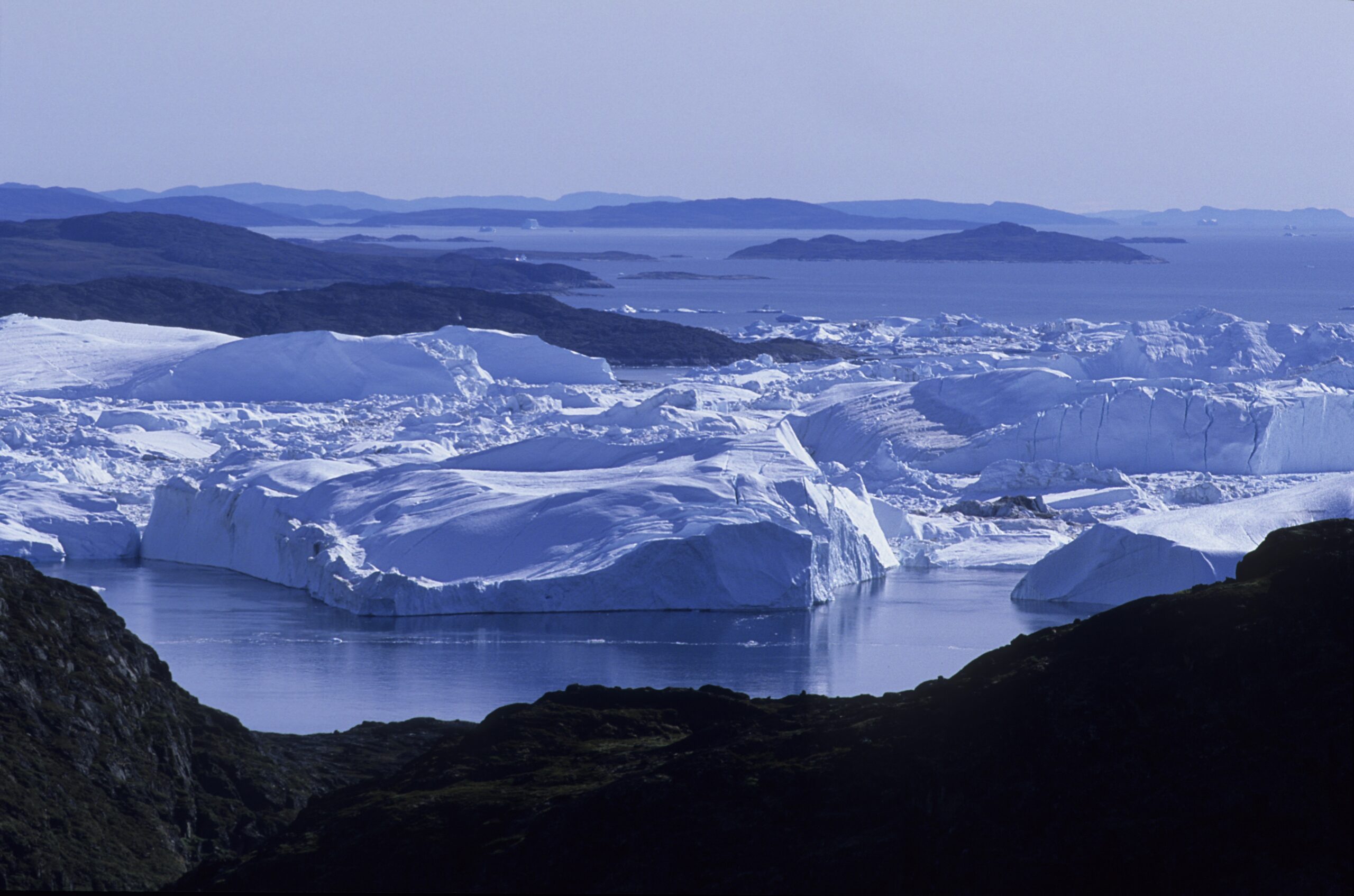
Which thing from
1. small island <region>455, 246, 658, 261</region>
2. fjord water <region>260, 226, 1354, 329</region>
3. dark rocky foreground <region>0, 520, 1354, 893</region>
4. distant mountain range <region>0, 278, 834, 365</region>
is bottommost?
dark rocky foreground <region>0, 520, 1354, 893</region>

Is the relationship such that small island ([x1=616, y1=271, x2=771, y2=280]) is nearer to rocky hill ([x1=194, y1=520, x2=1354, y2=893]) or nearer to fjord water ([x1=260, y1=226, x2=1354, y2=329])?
fjord water ([x1=260, y1=226, x2=1354, y2=329])

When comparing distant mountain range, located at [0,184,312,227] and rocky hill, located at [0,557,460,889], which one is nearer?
rocky hill, located at [0,557,460,889]

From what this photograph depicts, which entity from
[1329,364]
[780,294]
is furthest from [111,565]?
[780,294]

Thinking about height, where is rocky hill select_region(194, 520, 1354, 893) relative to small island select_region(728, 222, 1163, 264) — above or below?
below

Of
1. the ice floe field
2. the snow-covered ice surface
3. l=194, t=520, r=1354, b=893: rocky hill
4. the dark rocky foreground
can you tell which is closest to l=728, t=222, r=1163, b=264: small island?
the snow-covered ice surface

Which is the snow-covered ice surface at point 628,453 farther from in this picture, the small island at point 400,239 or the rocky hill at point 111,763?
the small island at point 400,239

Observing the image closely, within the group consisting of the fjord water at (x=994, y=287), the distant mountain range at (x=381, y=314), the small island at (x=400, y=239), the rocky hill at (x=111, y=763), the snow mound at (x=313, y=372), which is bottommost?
the rocky hill at (x=111, y=763)

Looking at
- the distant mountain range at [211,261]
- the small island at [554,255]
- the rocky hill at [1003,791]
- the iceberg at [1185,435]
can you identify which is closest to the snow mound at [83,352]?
the iceberg at [1185,435]

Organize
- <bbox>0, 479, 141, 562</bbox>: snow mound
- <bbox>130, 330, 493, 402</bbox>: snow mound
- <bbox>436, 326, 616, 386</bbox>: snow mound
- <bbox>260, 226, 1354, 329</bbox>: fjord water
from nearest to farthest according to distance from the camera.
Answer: <bbox>0, 479, 141, 562</bbox>: snow mound, <bbox>130, 330, 493, 402</bbox>: snow mound, <bbox>436, 326, 616, 386</bbox>: snow mound, <bbox>260, 226, 1354, 329</bbox>: fjord water
